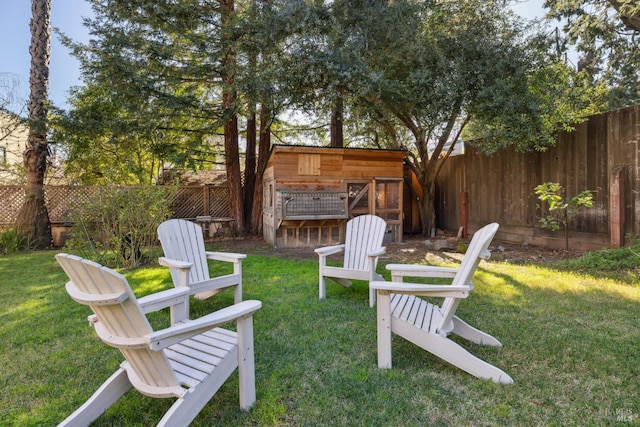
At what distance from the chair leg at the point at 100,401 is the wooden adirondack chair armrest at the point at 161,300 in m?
0.36

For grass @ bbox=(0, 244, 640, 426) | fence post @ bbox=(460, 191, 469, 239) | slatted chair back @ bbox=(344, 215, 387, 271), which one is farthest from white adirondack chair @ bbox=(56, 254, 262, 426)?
fence post @ bbox=(460, 191, 469, 239)

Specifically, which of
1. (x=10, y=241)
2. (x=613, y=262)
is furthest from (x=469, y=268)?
(x=10, y=241)

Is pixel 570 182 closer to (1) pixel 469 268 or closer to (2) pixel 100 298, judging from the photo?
(1) pixel 469 268

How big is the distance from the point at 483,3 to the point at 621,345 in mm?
6402

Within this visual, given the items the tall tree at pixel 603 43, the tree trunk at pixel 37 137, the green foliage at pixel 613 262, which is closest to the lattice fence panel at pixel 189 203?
the tree trunk at pixel 37 137

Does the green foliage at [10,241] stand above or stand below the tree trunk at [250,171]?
below

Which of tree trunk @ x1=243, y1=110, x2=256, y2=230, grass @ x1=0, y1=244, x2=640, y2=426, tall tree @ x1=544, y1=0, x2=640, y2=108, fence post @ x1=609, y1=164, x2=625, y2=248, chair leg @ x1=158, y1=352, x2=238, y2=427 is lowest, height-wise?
grass @ x1=0, y1=244, x2=640, y2=426

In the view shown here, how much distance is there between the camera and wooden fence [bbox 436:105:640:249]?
5.07m

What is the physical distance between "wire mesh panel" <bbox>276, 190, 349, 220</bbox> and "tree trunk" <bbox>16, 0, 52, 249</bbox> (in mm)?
5275

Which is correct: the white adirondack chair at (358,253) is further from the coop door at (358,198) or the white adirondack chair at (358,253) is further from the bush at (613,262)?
the coop door at (358,198)

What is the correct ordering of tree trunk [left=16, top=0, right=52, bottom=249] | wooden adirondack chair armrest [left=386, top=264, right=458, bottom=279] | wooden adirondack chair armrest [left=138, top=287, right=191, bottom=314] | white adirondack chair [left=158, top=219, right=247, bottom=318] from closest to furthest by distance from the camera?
1. wooden adirondack chair armrest [left=138, top=287, right=191, bottom=314]
2. wooden adirondack chair armrest [left=386, top=264, right=458, bottom=279]
3. white adirondack chair [left=158, top=219, right=247, bottom=318]
4. tree trunk [left=16, top=0, right=52, bottom=249]

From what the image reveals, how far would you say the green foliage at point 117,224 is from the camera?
5133 mm

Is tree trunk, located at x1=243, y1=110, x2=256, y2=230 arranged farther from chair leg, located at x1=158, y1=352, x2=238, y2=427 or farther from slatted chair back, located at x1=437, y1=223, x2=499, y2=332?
chair leg, located at x1=158, y1=352, x2=238, y2=427

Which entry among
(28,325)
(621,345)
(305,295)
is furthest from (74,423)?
(621,345)
